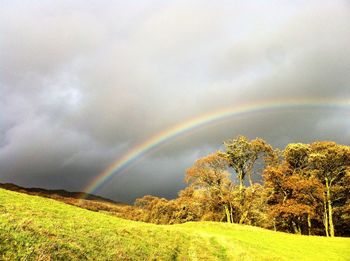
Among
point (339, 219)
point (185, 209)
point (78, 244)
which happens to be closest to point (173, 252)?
point (78, 244)

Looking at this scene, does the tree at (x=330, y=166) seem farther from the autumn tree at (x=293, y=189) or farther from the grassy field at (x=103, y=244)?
the grassy field at (x=103, y=244)

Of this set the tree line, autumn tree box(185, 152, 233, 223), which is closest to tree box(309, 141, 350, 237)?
the tree line

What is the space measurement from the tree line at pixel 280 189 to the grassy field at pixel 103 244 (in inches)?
1014

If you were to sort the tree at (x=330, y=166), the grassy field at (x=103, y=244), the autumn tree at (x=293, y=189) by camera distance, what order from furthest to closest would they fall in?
the tree at (x=330, y=166), the autumn tree at (x=293, y=189), the grassy field at (x=103, y=244)

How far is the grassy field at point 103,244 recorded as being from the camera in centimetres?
1490

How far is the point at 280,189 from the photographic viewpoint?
72062 millimetres

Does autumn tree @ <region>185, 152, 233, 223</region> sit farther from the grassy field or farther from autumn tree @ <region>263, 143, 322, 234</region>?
the grassy field

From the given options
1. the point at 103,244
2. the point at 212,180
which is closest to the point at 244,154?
the point at 212,180

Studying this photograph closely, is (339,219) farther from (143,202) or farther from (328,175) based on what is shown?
(143,202)

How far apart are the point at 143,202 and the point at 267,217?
205 ft

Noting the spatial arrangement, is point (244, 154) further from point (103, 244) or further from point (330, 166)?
point (103, 244)

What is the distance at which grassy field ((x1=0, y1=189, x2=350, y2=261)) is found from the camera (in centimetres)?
1490

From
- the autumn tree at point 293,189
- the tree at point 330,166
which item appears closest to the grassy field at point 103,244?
the autumn tree at point 293,189

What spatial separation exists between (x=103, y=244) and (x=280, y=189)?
59.8 meters
